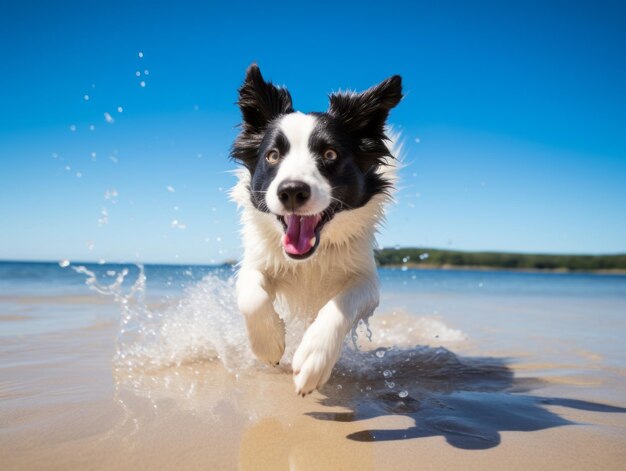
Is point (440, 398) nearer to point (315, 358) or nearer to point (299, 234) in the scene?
point (315, 358)

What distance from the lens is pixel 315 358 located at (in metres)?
2.47

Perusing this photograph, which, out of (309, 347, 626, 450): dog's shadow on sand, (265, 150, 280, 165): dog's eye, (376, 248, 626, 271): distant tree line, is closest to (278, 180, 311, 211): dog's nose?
(265, 150, 280, 165): dog's eye

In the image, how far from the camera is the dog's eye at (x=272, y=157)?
3256mm

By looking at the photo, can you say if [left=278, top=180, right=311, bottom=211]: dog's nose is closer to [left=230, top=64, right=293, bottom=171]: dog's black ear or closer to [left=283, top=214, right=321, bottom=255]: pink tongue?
[left=283, top=214, right=321, bottom=255]: pink tongue

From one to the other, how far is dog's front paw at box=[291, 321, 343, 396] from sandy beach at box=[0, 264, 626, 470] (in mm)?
217

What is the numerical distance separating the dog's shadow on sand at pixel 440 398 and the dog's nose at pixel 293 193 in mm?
1183

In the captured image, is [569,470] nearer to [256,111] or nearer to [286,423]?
[286,423]

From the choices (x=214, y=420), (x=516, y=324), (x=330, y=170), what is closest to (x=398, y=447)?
(x=214, y=420)

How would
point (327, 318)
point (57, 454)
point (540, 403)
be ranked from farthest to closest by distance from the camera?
point (540, 403)
point (327, 318)
point (57, 454)

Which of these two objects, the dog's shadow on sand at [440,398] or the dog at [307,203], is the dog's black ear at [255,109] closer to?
the dog at [307,203]

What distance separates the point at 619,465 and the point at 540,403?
3.13 ft

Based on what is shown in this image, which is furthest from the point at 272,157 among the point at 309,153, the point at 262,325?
the point at 262,325

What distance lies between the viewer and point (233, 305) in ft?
16.2

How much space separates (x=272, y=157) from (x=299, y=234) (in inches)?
24.5
